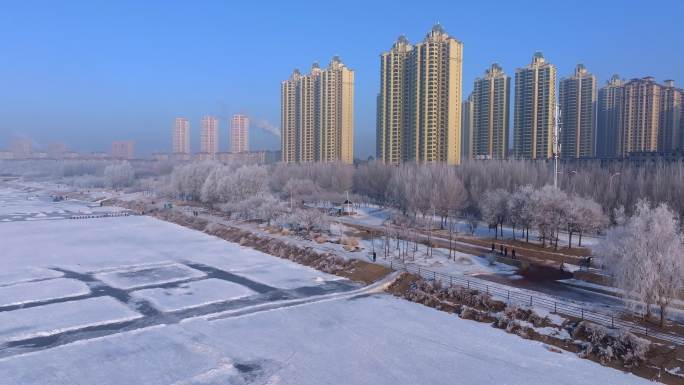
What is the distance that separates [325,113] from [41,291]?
67488 mm

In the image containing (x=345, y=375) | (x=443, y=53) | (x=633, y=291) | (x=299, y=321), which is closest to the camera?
(x=345, y=375)

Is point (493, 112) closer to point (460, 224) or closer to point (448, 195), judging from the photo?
point (448, 195)

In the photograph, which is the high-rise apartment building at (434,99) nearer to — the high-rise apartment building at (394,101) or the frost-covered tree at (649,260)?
the high-rise apartment building at (394,101)

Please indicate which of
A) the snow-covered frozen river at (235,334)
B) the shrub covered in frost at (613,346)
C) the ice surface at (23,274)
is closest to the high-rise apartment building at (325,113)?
the ice surface at (23,274)

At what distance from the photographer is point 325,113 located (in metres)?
88.0

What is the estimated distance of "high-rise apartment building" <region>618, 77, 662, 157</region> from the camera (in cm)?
6812

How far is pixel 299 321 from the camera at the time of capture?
1952cm

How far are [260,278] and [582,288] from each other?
48.8ft

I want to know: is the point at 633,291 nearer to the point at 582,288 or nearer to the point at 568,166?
the point at 582,288

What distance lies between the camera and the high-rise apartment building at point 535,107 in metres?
67.1

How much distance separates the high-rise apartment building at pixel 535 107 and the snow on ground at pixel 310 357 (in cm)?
5371

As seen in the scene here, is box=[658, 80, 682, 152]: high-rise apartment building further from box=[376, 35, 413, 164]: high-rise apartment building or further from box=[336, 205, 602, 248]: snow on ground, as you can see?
box=[336, 205, 602, 248]: snow on ground

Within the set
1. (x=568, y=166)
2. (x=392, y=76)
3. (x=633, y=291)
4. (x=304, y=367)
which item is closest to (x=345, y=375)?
(x=304, y=367)

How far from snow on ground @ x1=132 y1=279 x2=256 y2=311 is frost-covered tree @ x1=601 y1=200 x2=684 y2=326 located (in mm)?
14703
